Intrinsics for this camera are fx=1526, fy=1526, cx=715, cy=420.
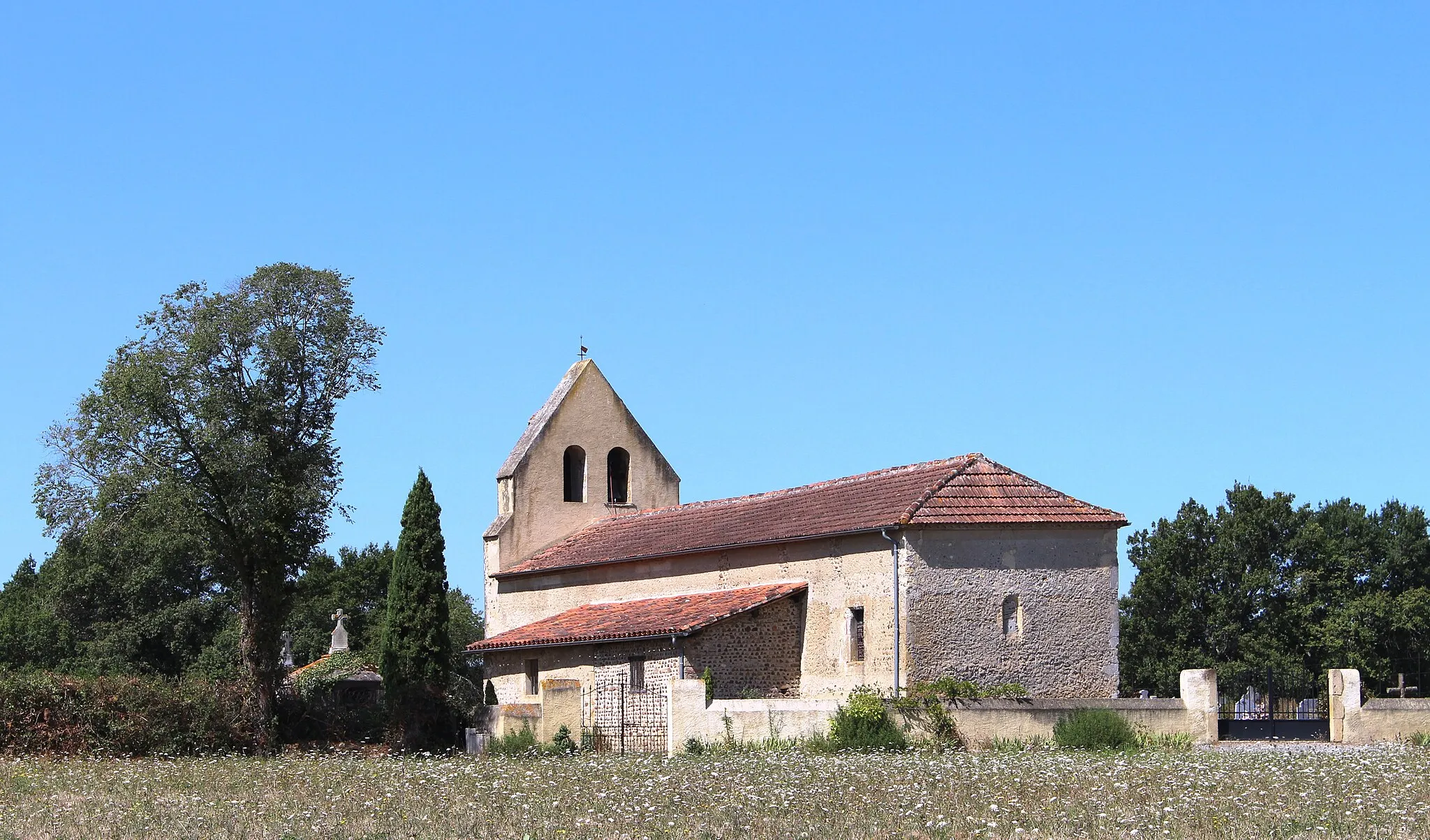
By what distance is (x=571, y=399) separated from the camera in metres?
45.2

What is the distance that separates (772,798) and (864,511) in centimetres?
1597

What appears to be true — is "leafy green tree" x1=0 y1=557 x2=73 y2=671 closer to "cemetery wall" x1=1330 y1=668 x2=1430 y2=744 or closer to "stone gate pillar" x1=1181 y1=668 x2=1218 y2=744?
"stone gate pillar" x1=1181 y1=668 x2=1218 y2=744

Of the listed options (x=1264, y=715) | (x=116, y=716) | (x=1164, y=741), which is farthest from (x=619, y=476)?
(x=1164, y=741)

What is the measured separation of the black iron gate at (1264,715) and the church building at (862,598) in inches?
112

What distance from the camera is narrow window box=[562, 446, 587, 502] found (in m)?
45.5

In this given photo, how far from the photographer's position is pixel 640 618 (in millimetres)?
35812

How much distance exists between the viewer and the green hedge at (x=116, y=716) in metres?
30.4

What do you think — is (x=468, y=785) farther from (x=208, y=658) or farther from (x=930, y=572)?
(x=208, y=658)

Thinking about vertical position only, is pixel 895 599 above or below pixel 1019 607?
above

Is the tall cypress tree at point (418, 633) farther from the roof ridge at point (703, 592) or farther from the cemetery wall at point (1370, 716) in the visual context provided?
the cemetery wall at point (1370, 716)

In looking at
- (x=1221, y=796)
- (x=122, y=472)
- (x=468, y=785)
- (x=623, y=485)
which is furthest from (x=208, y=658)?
(x=1221, y=796)

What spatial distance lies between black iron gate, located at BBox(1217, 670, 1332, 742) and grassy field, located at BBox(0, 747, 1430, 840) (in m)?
7.32

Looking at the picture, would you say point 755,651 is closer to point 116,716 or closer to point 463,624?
point 116,716

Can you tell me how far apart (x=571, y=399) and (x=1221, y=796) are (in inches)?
1166
